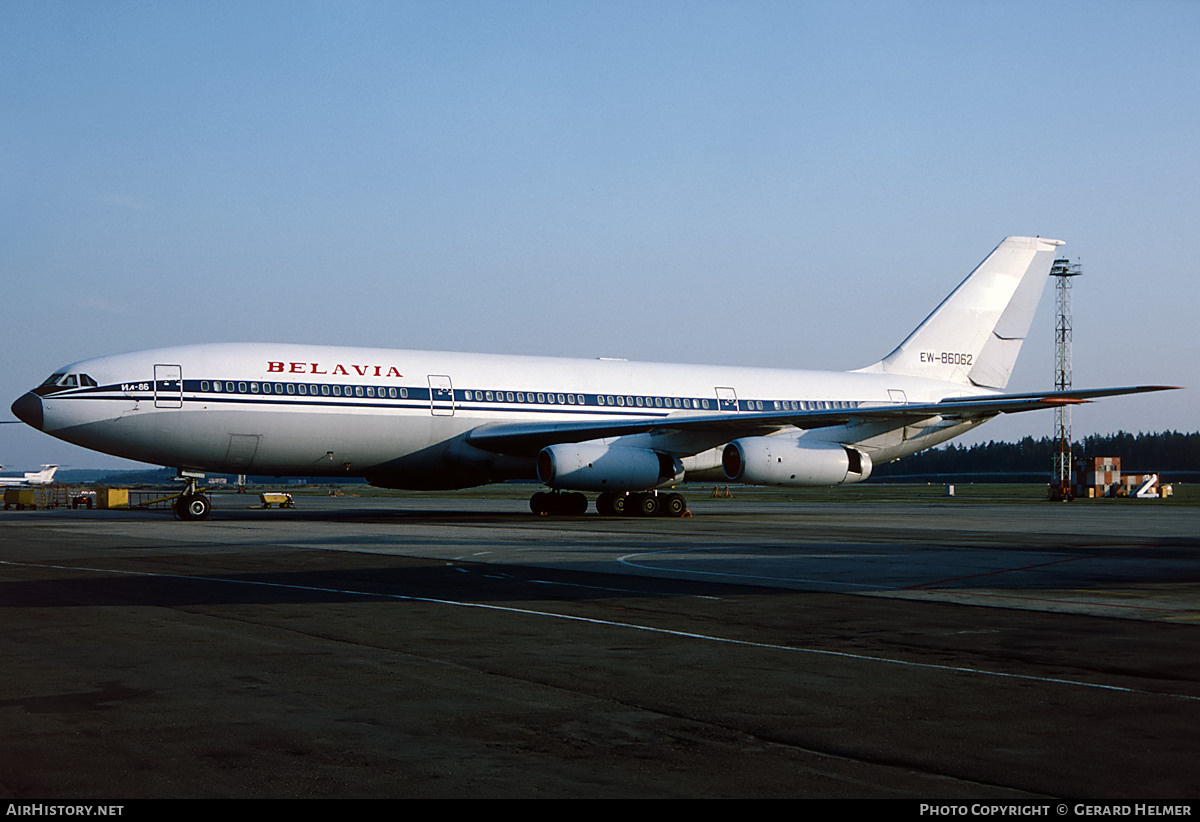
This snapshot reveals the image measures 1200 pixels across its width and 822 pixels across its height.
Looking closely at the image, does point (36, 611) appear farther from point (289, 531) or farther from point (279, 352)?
point (279, 352)

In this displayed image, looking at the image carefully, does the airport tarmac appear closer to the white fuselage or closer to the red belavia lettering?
the white fuselage

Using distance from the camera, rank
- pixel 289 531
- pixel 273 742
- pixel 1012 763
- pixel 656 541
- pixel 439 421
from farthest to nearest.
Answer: pixel 439 421
pixel 289 531
pixel 656 541
pixel 273 742
pixel 1012 763

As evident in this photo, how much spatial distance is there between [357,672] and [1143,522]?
2658cm

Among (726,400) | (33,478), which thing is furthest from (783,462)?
(33,478)

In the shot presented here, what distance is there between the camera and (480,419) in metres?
30.4

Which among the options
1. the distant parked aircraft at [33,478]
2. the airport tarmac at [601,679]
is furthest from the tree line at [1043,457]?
the airport tarmac at [601,679]

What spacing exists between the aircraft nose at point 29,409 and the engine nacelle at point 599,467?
12.5 m

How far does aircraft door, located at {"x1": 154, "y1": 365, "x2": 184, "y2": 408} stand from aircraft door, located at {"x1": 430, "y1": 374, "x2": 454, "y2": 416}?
6.44 m

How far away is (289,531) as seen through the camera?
931 inches

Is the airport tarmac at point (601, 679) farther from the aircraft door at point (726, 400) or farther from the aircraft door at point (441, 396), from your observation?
the aircraft door at point (726, 400)

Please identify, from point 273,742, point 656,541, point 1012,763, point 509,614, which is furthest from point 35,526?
point 1012,763

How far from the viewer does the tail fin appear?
39.4m

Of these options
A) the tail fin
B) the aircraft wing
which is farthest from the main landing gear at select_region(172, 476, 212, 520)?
the tail fin

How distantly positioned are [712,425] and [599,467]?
350 centimetres
